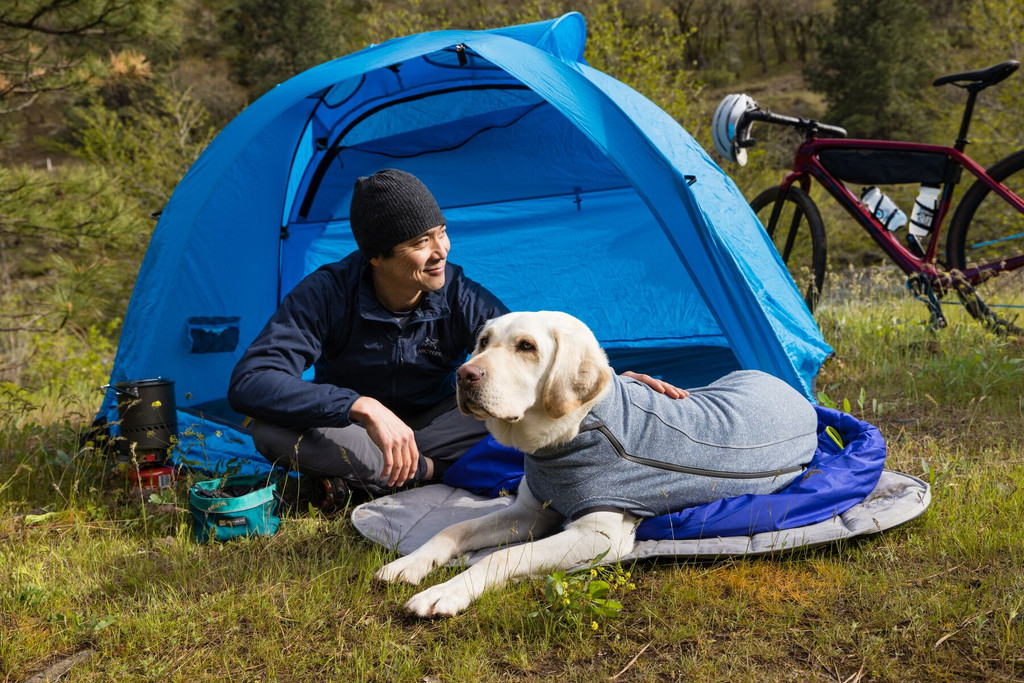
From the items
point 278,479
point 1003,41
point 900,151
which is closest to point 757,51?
point 1003,41

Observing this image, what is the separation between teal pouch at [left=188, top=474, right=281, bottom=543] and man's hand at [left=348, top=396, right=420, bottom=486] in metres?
0.42

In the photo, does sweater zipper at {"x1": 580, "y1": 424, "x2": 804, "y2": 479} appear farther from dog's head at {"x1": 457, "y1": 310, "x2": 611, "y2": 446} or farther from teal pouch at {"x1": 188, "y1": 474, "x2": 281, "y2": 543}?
teal pouch at {"x1": 188, "y1": 474, "x2": 281, "y2": 543}

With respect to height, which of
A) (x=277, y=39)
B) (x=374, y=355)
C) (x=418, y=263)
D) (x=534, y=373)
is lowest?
(x=374, y=355)

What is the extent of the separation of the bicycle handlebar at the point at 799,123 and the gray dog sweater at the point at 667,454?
7.57ft

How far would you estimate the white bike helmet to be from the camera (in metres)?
4.24

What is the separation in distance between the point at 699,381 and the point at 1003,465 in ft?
5.29

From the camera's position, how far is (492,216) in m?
4.54

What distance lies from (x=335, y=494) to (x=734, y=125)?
2940 millimetres

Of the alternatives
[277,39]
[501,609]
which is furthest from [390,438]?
[277,39]

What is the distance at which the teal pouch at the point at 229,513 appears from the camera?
241 cm

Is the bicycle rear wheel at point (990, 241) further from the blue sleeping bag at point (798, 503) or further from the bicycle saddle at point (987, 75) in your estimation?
the blue sleeping bag at point (798, 503)

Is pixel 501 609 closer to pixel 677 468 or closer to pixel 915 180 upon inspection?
pixel 677 468

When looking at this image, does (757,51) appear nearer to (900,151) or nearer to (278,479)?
(900,151)

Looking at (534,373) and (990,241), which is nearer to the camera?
(534,373)
